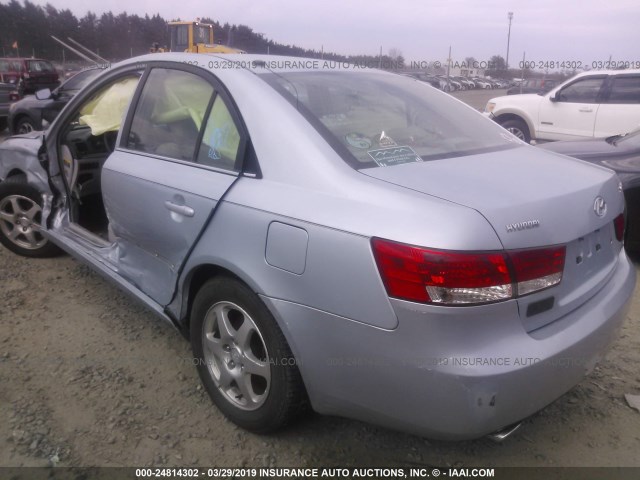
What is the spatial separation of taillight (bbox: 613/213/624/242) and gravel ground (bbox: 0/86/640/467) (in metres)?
0.84

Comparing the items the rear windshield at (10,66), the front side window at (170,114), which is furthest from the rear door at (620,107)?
the rear windshield at (10,66)

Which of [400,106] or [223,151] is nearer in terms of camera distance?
[223,151]

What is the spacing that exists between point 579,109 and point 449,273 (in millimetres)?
8573

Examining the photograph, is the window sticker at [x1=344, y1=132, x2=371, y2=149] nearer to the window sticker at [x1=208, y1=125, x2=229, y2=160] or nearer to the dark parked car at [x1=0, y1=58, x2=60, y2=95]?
the window sticker at [x1=208, y1=125, x2=229, y2=160]

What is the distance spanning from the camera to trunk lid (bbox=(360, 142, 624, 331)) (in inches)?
71.1

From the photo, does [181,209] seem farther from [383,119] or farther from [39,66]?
[39,66]

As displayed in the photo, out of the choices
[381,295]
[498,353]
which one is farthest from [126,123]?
[498,353]

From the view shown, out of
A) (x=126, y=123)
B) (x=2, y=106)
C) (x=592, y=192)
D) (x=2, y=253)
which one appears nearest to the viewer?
(x=592, y=192)

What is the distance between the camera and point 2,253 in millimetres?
4551

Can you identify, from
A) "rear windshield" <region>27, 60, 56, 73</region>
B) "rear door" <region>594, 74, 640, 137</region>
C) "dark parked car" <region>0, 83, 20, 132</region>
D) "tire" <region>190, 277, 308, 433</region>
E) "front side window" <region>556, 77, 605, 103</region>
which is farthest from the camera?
"rear windshield" <region>27, 60, 56, 73</region>

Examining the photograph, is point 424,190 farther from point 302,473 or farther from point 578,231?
point 302,473

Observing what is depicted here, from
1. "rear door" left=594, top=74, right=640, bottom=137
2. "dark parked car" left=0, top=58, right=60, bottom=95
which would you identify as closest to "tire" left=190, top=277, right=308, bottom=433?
"rear door" left=594, top=74, right=640, bottom=137

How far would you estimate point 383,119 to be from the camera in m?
2.55

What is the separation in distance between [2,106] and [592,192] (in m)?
12.9
